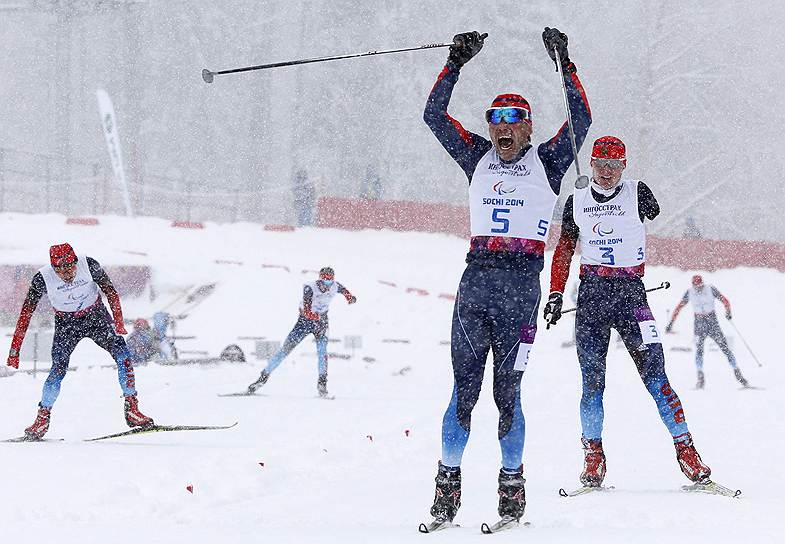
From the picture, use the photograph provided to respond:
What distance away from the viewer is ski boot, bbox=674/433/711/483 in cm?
622

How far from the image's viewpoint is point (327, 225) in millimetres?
32406

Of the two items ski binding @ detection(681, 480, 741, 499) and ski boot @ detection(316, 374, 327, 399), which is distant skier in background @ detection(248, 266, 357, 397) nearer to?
ski boot @ detection(316, 374, 327, 399)

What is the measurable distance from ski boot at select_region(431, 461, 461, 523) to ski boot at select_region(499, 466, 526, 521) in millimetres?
213

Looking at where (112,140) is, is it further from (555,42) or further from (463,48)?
(555,42)

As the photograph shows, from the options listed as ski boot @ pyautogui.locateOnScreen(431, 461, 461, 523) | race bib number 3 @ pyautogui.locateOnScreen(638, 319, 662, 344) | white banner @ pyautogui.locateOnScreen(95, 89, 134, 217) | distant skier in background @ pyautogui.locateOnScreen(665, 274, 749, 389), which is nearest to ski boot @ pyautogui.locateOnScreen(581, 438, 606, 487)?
race bib number 3 @ pyautogui.locateOnScreen(638, 319, 662, 344)

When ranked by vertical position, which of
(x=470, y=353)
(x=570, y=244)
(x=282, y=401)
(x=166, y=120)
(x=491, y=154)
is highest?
(x=166, y=120)

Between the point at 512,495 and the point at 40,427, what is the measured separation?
18.3 feet

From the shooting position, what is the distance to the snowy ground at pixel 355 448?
5.35 meters

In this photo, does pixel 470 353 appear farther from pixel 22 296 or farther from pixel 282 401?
pixel 22 296

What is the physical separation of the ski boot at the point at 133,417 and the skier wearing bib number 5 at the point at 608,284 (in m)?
4.37

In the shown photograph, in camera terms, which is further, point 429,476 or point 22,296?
point 22,296

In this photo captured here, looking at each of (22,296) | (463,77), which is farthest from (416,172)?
(22,296)

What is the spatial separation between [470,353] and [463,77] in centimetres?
3751

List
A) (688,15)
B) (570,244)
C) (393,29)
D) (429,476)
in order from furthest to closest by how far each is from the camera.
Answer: (393,29)
(688,15)
(429,476)
(570,244)
